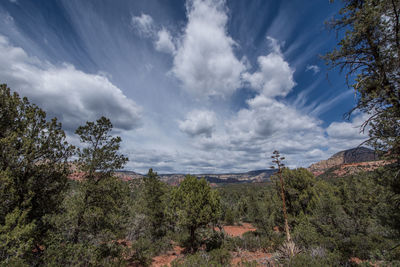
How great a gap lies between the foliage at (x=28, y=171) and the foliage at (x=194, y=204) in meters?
8.14

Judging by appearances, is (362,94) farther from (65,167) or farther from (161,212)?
(161,212)

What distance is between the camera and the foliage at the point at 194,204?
12.6m

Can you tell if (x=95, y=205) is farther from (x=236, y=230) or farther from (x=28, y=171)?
(x=236, y=230)

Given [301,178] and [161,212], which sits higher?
[301,178]

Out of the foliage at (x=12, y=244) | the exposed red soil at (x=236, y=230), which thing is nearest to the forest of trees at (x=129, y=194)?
the foliage at (x=12, y=244)

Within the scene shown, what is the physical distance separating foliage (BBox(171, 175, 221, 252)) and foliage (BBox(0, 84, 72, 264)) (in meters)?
8.14

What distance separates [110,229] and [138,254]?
5.28 meters

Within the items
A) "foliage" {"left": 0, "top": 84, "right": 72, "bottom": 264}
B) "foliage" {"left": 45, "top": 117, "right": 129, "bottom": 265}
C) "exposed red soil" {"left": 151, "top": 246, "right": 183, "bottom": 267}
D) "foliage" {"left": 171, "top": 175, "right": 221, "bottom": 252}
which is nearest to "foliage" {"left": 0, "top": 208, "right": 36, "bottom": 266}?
"foliage" {"left": 0, "top": 84, "right": 72, "bottom": 264}

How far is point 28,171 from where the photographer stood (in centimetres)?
644

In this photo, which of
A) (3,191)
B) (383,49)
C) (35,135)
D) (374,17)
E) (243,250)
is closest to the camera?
(374,17)

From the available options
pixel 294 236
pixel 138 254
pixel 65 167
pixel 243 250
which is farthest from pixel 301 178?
pixel 65 167

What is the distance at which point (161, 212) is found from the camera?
60.0 feet

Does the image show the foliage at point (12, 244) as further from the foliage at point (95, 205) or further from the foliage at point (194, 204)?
the foliage at point (194, 204)

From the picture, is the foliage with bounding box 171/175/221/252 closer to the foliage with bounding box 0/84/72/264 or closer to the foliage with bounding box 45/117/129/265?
the foliage with bounding box 45/117/129/265
